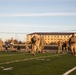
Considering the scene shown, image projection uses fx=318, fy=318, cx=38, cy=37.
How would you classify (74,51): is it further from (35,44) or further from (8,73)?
(8,73)

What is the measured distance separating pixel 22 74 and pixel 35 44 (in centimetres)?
1998

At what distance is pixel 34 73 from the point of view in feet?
38.1

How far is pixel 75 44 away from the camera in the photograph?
26.6 metres

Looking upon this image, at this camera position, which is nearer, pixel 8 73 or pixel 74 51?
pixel 8 73


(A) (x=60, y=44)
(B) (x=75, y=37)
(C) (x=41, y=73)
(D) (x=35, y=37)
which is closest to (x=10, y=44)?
(A) (x=60, y=44)

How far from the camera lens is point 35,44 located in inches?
1225

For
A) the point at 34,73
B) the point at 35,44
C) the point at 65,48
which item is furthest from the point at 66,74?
the point at 65,48

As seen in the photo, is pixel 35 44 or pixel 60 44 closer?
pixel 35 44

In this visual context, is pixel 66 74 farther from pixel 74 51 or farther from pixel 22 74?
pixel 74 51

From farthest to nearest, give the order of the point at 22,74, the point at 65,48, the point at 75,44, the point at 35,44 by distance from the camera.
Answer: the point at 65,48, the point at 35,44, the point at 75,44, the point at 22,74

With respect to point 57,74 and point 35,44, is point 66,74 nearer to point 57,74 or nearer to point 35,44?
point 57,74

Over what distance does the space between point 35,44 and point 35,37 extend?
2.72 ft

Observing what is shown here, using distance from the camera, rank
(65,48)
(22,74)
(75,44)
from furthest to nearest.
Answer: (65,48) < (75,44) < (22,74)

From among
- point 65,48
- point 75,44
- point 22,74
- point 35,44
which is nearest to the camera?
point 22,74
